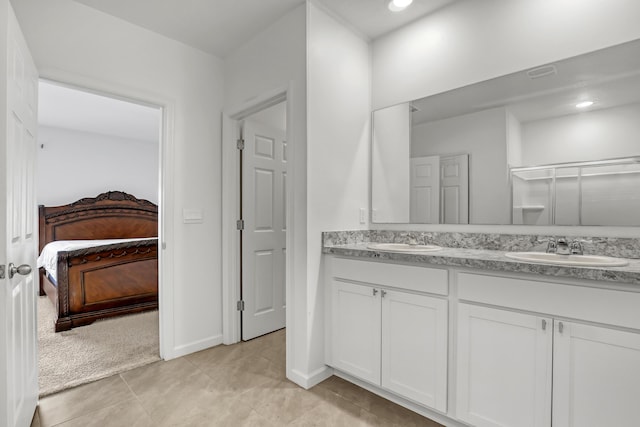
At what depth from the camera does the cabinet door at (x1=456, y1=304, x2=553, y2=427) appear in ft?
4.48

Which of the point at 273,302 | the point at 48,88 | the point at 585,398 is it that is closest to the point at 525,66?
the point at 585,398

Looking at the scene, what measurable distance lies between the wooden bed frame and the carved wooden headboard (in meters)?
0.01

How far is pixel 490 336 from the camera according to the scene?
1.50 m

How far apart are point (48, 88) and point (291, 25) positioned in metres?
3.04

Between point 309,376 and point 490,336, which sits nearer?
point 490,336

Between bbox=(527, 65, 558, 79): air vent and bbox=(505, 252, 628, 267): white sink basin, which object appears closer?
bbox=(505, 252, 628, 267): white sink basin

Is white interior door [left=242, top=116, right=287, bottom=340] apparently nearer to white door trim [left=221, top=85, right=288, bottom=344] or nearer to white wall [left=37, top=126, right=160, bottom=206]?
white door trim [left=221, top=85, right=288, bottom=344]

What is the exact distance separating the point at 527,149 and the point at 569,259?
66cm

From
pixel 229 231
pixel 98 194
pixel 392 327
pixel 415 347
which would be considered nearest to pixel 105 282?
pixel 229 231

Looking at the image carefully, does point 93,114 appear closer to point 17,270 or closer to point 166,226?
point 166,226

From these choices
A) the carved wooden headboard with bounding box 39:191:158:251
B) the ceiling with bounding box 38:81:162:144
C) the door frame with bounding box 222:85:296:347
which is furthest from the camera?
the carved wooden headboard with bounding box 39:191:158:251

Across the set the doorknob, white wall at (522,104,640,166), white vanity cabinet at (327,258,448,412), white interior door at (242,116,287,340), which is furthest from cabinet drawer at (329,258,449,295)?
the doorknob

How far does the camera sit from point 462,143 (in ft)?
7.06

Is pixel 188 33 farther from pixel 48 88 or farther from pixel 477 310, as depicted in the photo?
pixel 477 310
